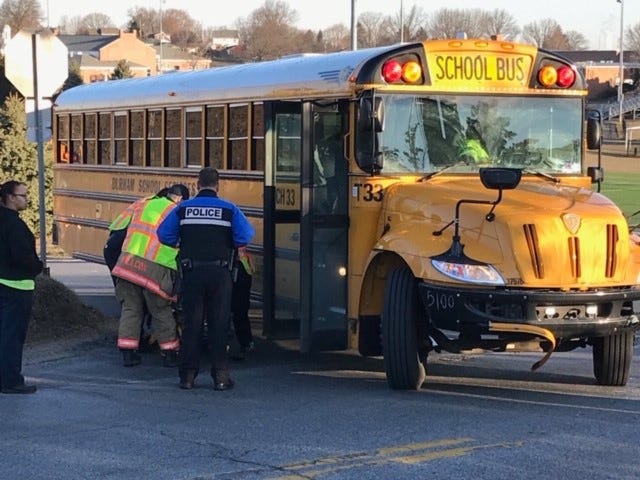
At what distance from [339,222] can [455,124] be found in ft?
3.67

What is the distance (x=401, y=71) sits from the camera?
27.4ft

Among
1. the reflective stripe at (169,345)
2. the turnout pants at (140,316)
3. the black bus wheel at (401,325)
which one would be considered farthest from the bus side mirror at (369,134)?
the reflective stripe at (169,345)

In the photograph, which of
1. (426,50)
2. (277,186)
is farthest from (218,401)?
(426,50)

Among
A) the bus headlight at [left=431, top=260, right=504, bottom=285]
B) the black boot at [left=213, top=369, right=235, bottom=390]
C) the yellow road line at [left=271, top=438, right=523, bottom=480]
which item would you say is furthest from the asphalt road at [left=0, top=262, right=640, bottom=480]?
the bus headlight at [left=431, top=260, right=504, bottom=285]

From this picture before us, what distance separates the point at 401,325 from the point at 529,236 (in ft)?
3.57

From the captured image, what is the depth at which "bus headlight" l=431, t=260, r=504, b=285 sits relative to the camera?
7379mm

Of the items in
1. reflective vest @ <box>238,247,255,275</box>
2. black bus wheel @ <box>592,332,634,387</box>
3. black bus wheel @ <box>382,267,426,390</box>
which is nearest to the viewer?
black bus wheel @ <box>382,267,426,390</box>

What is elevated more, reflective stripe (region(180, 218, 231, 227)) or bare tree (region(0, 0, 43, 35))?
bare tree (region(0, 0, 43, 35))

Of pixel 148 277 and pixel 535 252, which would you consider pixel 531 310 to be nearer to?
pixel 535 252

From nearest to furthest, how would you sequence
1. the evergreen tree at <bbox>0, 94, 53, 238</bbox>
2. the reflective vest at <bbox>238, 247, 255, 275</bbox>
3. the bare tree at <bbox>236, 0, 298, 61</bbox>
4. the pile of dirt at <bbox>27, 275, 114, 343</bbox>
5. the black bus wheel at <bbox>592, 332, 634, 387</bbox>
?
the black bus wheel at <bbox>592, 332, 634, 387</bbox> → the reflective vest at <bbox>238, 247, 255, 275</bbox> → the pile of dirt at <bbox>27, 275, 114, 343</bbox> → the evergreen tree at <bbox>0, 94, 53, 238</bbox> → the bare tree at <bbox>236, 0, 298, 61</bbox>

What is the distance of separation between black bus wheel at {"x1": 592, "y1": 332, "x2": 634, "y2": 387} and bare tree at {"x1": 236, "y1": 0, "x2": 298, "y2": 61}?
4476 centimetres

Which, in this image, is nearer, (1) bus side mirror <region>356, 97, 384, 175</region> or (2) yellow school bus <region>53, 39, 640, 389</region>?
(2) yellow school bus <region>53, 39, 640, 389</region>

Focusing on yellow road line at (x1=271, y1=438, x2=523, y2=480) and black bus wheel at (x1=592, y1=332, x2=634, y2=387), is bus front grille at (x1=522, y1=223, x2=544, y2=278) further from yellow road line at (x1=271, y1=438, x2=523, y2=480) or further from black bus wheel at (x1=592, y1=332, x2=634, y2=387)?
yellow road line at (x1=271, y1=438, x2=523, y2=480)

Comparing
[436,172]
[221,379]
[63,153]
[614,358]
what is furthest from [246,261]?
[63,153]
